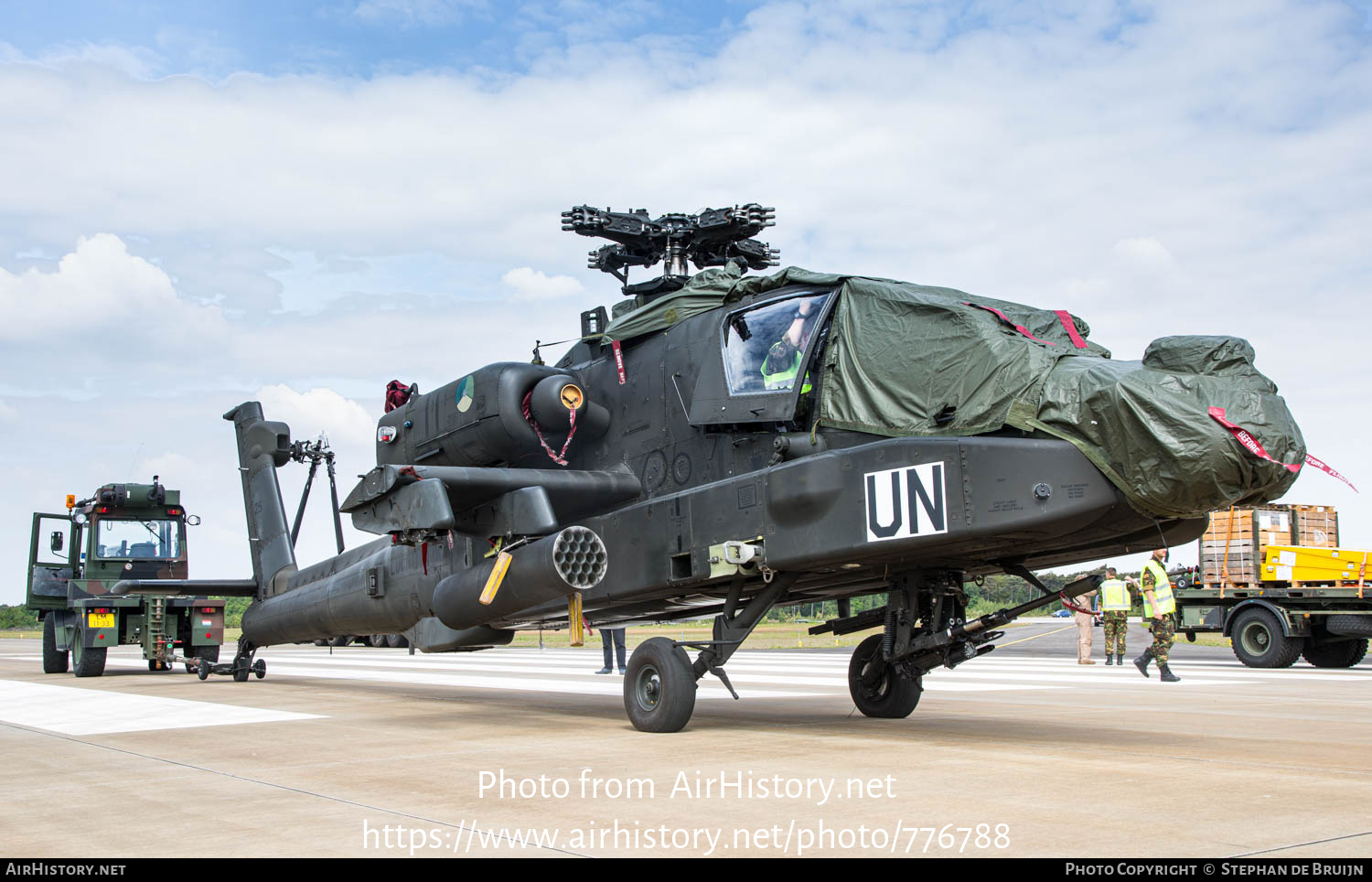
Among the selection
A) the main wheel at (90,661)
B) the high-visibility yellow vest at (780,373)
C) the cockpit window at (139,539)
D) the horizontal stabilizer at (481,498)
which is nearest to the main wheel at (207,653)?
the main wheel at (90,661)

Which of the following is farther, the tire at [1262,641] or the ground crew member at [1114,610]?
the ground crew member at [1114,610]

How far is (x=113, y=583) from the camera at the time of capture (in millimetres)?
20266

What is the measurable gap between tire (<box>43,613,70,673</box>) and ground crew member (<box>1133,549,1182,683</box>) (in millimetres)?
17863

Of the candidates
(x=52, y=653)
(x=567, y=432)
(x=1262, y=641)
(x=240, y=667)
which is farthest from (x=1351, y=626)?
(x=52, y=653)

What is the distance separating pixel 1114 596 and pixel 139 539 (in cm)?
1746

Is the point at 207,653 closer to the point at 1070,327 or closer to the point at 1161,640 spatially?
the point at 1161,640

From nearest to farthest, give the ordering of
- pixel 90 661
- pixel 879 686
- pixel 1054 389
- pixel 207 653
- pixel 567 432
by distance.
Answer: pixel 1054 389 < pixel 879 686 < pixel 567 432 < pixel 207 653 < pixel 90 661

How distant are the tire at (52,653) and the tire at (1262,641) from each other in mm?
20836

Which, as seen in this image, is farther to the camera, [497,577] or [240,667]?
[240,667]

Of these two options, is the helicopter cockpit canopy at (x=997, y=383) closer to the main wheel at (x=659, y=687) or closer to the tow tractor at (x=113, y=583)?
the main wheel at (x=659, y=687)

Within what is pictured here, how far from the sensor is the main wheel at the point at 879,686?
1010 cm

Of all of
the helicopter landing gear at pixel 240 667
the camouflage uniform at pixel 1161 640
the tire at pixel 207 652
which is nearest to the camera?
the camouflage uniform at pixel 1161 640

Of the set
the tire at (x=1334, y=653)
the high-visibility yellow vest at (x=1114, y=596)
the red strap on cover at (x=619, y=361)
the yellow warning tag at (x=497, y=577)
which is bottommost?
the tire at (x=1334, y=653)

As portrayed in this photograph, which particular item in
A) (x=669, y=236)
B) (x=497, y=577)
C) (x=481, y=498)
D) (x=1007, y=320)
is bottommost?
(x=497, y=577)
